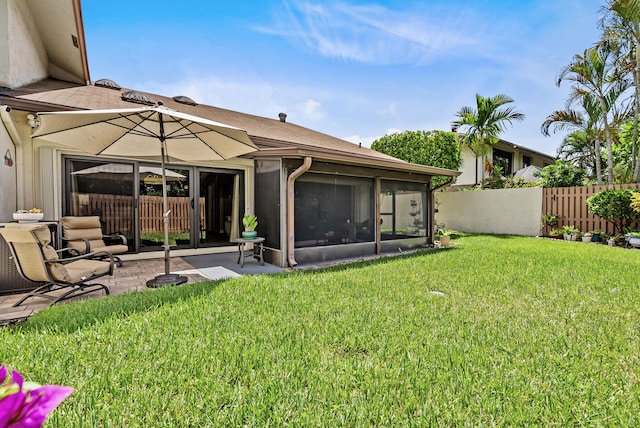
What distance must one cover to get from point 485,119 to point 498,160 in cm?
903

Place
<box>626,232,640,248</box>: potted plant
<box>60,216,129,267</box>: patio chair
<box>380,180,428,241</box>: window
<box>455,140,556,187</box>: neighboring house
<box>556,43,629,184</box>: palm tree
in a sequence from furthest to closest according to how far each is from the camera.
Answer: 1. <box>455,140,556,187</box>: neighboring house
2. <box>556,43,629,184</box>: palm tree
3. <box>626,232,640,248</box>: potted plant
4. <box>380,180,428,241</box>: window
5. <box>60,216,129,267</box>: patio chair

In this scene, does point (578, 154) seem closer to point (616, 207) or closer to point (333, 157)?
point (616, 207)

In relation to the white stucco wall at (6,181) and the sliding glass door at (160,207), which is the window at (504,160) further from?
the white stucco wall at (6,181)

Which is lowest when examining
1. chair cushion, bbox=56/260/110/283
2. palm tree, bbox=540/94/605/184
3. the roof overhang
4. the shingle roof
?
chair cushion, bbox=56/260/110/283

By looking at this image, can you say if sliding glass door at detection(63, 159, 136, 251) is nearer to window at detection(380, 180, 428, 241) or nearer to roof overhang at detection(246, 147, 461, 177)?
roof overhang at detection(246, 147, 461, 177)

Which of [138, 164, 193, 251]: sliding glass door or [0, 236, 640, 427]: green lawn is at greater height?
[138, 164, 193, 251]: sliding glass door

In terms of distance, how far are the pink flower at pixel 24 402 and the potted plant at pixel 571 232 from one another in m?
14.2

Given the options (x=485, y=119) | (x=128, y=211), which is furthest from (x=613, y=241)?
(x=128, y=211)

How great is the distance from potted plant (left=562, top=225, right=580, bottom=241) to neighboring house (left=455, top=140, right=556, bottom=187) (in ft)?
25.5

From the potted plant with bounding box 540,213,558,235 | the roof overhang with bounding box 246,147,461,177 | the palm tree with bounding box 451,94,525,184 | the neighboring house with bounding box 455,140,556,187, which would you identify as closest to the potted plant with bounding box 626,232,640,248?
the potted plant with bounding box 540,213,558,235

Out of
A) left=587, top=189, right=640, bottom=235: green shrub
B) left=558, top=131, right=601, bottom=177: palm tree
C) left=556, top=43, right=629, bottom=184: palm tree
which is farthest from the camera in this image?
left=558, top=131, right=601, bottom=177: palm tree

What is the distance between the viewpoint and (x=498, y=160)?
73.0 feet

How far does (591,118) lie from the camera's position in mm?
12883

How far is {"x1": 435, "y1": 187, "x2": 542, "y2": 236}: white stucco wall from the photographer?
1260 centimetres
